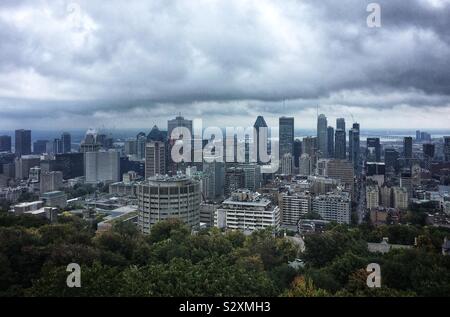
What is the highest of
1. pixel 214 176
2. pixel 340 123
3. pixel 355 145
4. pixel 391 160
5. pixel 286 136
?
pixel 340 123

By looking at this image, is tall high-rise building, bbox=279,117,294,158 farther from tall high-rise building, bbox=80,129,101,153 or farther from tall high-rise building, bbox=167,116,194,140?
tall high-rise building, bbox=80,129,101,153

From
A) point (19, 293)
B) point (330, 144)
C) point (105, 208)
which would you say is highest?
point (330, 144)

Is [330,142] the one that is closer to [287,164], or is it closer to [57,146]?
[287,164]

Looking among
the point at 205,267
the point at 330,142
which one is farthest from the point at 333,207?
the point at 205,267

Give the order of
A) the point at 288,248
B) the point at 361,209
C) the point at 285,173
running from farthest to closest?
the point at 285,173 → the point at 361,209 → the point at 288,248

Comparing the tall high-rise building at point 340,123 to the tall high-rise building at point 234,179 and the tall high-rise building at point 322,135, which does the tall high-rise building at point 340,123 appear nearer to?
the tall high-rise building at point 322,135

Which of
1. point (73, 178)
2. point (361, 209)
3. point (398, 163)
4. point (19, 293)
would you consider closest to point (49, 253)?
point (19, 293)
